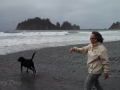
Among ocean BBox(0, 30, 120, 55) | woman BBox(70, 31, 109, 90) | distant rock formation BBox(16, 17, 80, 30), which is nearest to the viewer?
woman BBox(70, 31, 109, 90)

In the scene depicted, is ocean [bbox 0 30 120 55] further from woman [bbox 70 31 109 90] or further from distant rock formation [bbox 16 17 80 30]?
distant rock formation [bbox 16 17 80 30]

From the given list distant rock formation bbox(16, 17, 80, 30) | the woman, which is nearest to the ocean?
the woman

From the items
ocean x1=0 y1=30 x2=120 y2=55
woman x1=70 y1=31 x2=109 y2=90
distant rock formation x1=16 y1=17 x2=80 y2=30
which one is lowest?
ocean x1=0 y1=30 x2=120 y2=55

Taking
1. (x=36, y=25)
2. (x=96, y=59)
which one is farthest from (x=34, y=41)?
(x=36, y=25)

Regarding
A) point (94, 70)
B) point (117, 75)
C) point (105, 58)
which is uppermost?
point (105, 58)

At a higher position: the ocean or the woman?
the woman

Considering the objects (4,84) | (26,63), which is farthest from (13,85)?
(26,63)

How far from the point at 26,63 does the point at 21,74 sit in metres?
0.47

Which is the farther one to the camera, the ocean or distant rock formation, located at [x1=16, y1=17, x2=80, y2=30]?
distant rock formation, located at [x1=16, y1=17, x2=80, y2=30]

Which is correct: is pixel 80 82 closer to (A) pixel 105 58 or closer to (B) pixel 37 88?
(B) pixel 37 88

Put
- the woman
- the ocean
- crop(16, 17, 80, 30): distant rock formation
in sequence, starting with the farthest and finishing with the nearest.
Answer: crop(16, 17, 80, 30): distant rock formation < the ocean < the woman

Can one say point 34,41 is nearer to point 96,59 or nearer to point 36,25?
point 96,59

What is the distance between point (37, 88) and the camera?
5.29 metres

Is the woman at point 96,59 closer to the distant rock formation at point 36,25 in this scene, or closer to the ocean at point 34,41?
the ocean at point 34,41
